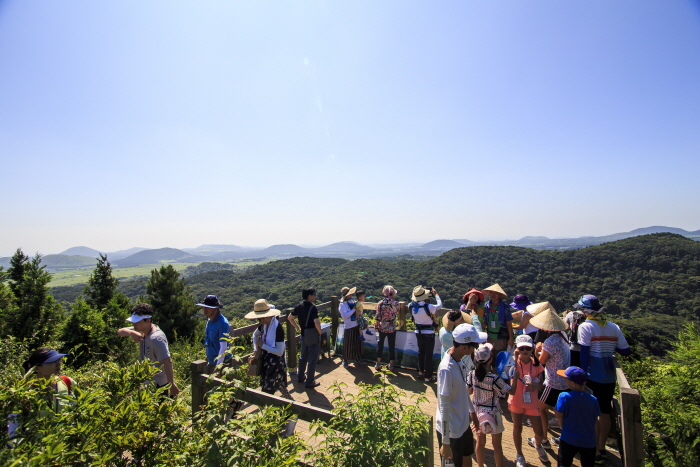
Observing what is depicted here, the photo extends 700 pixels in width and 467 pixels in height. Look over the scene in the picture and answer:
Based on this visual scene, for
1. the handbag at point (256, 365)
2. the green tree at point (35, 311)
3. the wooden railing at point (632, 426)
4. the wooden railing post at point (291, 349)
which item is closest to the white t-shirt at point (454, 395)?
the wooden railing at point (632, 426)

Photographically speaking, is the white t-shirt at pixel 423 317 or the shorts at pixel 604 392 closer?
the shorts at pixel 604 392

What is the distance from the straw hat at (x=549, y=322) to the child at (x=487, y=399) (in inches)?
40.6

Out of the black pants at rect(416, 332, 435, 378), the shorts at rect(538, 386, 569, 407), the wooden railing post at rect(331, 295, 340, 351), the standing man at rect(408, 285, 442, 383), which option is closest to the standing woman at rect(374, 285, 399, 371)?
the standing man at rect(408, 285, 442, 383)

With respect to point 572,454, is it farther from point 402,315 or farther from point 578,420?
point 402,315

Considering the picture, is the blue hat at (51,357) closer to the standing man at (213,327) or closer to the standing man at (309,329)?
the standing man at (213,327)

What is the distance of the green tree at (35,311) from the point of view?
799 centimetres

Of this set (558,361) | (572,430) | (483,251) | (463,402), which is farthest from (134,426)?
(483,251)

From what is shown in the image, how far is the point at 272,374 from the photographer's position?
447 cm

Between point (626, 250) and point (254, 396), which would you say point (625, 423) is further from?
point (626, 250)

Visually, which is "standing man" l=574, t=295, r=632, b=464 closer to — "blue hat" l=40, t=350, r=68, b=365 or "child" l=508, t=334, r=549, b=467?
"child" l=508, t=334, r=549, b=467

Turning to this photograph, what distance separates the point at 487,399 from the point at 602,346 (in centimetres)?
160

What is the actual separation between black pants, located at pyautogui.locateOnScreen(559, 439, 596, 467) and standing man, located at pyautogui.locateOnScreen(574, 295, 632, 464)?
2.68ft

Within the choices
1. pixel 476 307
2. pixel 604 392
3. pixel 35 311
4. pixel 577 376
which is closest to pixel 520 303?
pixel 476 307

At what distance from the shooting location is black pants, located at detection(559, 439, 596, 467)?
2840mm
